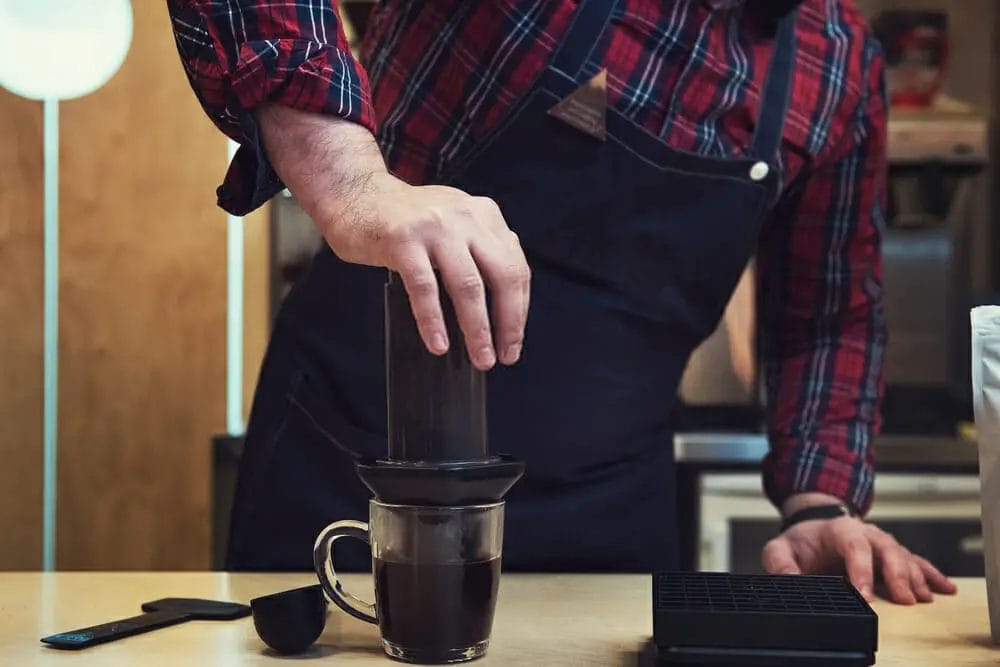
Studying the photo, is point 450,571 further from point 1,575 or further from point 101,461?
point 101,461

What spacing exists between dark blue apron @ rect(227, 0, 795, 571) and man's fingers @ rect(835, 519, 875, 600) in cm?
18

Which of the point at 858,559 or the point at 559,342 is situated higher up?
the point at 559,342

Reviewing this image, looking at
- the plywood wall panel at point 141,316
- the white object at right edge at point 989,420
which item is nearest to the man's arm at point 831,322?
the white object at right edge at point 989,420

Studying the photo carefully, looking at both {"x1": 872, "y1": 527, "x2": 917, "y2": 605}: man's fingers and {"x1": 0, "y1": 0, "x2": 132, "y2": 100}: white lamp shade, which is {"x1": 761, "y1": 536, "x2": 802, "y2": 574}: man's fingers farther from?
{"x1": 0, "y1": 0, "x2": 132, "y2": 100}: white lamp shade

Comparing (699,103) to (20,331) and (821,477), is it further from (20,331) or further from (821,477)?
(20,331)

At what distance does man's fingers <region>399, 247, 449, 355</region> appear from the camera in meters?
0.63

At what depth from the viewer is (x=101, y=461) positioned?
2008 millimetres

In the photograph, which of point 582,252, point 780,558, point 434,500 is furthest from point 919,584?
point 434,500

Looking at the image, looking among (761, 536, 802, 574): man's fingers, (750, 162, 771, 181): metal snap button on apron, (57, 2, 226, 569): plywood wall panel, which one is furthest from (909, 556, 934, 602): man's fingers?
(57, 2, 226, 569): plywood wall panel

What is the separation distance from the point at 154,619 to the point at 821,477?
2.27 ft

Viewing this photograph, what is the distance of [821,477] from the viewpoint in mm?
1234

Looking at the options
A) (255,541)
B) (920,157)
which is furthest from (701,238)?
(920,157)

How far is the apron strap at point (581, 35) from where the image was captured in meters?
1.06

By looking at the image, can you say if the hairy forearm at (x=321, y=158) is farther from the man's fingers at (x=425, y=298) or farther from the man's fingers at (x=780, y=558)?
the man's fingers at (x=780, y=558)
